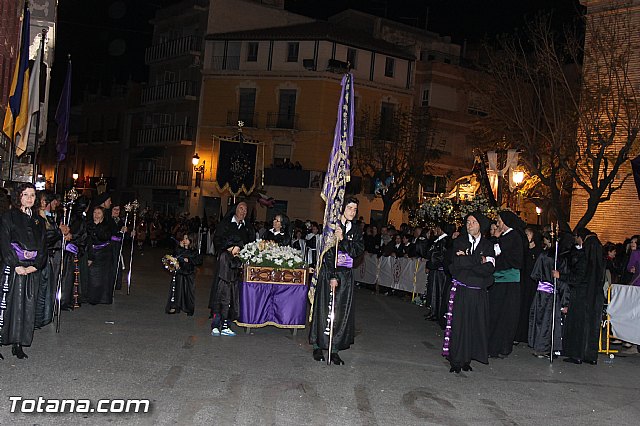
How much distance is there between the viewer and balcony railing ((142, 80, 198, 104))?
163ft

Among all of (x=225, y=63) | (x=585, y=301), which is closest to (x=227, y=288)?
(x=585, y=301)

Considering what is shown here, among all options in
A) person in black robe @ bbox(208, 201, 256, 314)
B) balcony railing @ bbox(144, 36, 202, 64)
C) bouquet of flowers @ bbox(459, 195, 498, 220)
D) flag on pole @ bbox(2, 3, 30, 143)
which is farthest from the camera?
balcony railing @ bbox(144, 36, 202, 64)

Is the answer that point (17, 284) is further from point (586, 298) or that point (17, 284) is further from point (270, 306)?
point (586, 298)

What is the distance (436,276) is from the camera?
1620 cm

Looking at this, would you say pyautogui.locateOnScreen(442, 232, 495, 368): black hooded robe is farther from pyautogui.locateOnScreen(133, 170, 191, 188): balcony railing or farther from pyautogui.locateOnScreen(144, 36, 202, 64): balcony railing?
pyautogui.locateOnScreen(144, 36, 202, 64): balcony railing

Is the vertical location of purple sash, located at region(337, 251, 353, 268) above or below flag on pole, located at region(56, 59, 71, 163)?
below

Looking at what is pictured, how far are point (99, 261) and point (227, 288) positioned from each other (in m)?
3.59

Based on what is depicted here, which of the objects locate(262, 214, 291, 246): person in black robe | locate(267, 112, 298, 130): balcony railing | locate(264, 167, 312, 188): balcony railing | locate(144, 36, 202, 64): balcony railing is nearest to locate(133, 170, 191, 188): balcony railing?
locate(267, 112, 298, 130): balcony railing

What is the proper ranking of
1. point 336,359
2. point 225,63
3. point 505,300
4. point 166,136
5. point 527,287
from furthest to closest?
point 166,136, point 225,63, point 527,287, point 505,300, point 336,359

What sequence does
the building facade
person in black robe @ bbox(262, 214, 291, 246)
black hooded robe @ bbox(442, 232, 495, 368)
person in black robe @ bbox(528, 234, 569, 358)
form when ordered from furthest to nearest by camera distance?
the building facade
person in black robe @ bbox(262, 214, 291, 246)
person in black robe @ bbox(528, 234, 569, 358)
black hooded robe @ bbox(442, 232, 495, 368)

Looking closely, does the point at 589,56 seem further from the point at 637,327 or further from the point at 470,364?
the point at 470,364

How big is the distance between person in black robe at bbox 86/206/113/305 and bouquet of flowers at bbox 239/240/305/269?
11.5 feet

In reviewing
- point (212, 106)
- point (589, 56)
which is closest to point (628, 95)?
point (589, 56)

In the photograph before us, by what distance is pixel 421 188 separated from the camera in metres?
43.2
